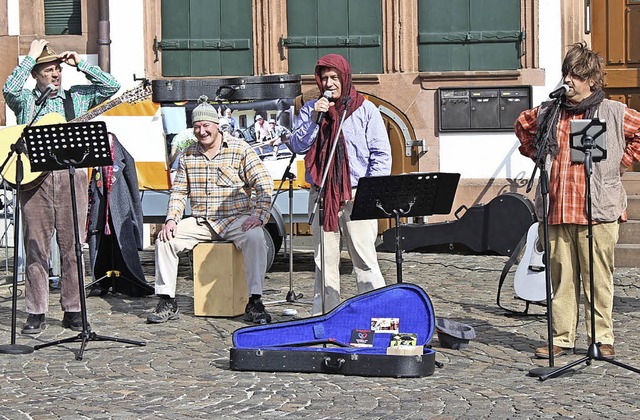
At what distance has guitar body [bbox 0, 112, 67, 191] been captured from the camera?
904 cm

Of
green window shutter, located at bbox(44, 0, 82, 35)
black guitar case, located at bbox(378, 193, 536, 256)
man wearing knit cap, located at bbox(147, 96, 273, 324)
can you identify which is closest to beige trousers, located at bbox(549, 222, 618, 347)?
man wearing knit cap, located at bbox(147, 96, 273, 324)

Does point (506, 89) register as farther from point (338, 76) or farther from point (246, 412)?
point (246, 412)

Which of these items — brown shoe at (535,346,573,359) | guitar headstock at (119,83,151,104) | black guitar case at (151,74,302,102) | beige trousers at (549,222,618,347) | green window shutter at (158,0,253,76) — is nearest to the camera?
beige trousers at (549,222,618,347)

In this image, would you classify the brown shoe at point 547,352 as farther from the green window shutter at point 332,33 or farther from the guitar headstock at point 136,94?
the green window shutter at point 332,33

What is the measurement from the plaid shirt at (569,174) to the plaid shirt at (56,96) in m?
3.31

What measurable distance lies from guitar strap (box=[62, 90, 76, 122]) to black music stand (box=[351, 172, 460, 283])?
2611 mm

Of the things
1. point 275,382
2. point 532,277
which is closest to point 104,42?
point 532,277

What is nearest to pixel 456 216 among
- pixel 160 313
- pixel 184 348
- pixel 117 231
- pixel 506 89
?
pixel 506 89

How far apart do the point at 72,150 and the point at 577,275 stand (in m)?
3.21

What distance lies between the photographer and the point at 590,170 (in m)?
7.23

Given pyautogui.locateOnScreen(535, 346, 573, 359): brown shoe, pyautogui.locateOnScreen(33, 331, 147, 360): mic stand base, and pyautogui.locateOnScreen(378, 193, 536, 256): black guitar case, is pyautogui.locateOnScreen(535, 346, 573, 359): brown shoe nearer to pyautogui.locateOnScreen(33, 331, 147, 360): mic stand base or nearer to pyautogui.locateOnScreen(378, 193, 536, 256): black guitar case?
pyautogui.locateOnScreen(33, 331, 147, 360): mic stand base

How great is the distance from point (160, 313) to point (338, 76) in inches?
95.1

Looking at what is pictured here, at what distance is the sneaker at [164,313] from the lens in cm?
970

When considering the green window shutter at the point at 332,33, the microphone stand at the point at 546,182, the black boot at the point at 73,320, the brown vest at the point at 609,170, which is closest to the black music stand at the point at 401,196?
the microphone stand at the point at 546,182
